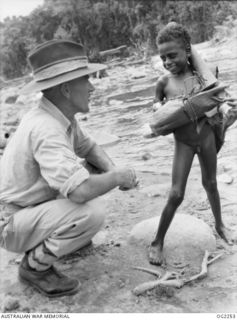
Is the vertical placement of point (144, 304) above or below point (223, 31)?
above

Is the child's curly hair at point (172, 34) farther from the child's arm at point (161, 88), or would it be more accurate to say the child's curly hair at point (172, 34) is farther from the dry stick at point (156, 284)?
the dry stick at point (156, 284)

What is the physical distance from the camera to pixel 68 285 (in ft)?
8.98

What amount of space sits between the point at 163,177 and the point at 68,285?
8.66 ft

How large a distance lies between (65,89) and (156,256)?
53.6 inches

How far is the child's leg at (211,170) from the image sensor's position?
3025mm

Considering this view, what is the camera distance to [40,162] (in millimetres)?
2520

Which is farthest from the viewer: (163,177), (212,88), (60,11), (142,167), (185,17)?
(60,11)

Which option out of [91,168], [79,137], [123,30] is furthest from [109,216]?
[123,30]

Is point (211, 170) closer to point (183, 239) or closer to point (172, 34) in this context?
point (183, 239)

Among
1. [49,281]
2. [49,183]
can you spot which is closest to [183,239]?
[49,281]

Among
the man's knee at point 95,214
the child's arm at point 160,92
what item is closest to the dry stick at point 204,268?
the man's knee at point 95,214

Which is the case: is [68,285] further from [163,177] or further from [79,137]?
[163,177]

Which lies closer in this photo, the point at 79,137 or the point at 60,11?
the point at 79,137

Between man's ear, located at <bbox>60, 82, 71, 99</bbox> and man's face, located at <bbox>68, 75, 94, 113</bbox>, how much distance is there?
18 mm
